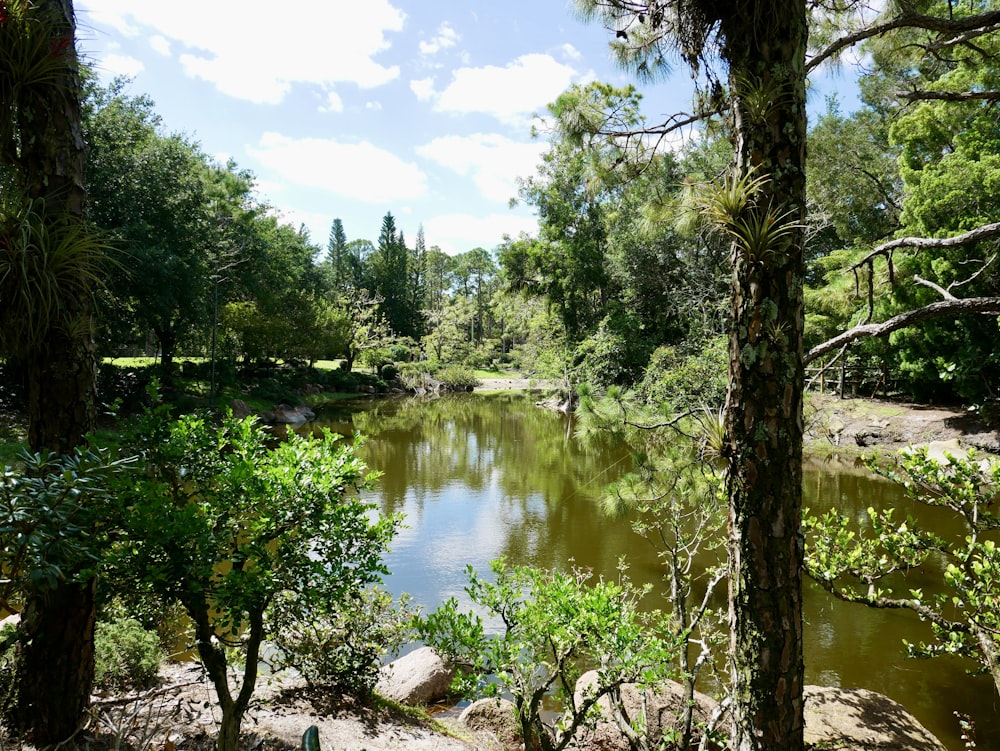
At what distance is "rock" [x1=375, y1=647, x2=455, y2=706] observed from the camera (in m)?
4.57

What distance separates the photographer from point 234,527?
8.03ft

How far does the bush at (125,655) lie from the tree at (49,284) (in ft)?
3.56

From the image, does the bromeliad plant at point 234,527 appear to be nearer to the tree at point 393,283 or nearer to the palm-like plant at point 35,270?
the palm-like plant at point 35,270

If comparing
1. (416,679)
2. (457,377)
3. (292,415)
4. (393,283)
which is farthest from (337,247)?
(416,679)

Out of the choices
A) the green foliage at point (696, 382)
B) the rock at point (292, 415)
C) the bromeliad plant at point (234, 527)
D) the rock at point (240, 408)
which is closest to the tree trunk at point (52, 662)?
the bromeliad plant at point (234, 527)

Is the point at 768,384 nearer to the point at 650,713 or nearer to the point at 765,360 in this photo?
the point at 765,360

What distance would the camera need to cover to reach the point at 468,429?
1917 centimetres

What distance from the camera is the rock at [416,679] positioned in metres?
4.57

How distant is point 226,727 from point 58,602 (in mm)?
876

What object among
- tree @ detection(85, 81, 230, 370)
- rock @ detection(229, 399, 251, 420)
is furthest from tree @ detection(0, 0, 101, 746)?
rock @ detection(229, 399, 251, 420)

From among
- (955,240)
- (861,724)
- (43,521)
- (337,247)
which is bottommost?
(861,724)

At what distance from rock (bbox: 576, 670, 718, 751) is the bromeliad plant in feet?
7.00

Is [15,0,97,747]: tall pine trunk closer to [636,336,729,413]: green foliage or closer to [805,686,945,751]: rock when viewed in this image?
[805,686,945,751]: rock

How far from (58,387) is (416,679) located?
141 inches
